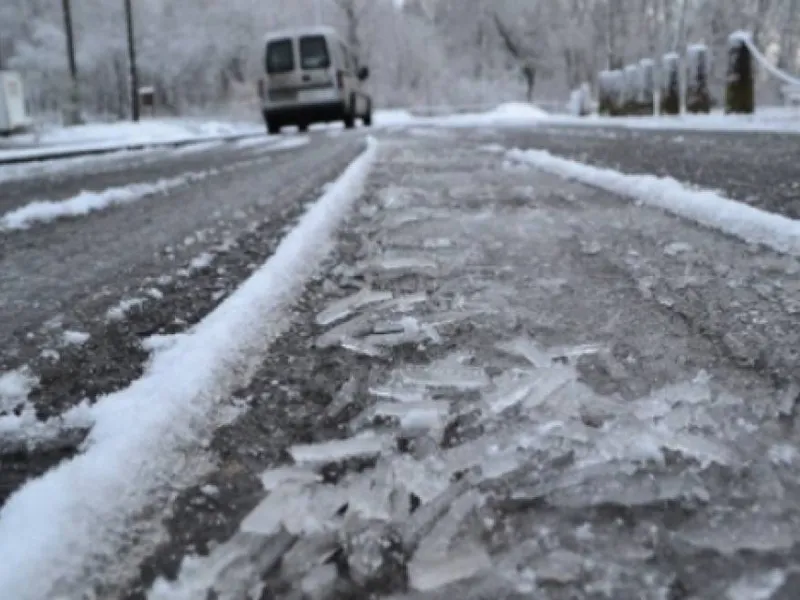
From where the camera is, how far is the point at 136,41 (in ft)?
138

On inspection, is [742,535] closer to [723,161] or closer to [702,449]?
[702,449]

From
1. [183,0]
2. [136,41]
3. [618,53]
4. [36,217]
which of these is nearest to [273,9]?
[183,0]

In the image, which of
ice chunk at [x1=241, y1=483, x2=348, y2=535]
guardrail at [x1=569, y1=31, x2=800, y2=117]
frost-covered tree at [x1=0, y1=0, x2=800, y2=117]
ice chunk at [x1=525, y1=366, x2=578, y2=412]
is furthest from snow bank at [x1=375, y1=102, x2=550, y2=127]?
ice chunk at [x1=241, y1=483, x2=348, y2=535]

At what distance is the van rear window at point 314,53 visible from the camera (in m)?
15.8

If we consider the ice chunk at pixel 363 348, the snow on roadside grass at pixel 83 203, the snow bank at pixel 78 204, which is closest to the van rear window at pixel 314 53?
the snow on roadside grass at pixel 83 203

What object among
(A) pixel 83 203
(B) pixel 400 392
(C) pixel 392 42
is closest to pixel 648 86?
(A) pixel 83 203

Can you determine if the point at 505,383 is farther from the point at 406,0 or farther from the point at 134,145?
the point at 406,0

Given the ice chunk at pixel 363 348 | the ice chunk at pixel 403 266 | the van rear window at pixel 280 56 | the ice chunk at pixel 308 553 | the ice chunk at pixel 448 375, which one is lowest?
the ice chunk at pixel 308 553

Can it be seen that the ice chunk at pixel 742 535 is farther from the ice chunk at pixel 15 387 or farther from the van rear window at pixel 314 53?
the van rear window at pixel 314 53

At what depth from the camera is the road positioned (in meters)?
0.71

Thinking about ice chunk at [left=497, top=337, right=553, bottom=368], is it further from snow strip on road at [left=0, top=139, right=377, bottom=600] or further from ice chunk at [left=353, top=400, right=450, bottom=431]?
snow strip on road at [left=0, top=139, right=377, bottom=600]

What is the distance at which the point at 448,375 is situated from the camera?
118cm

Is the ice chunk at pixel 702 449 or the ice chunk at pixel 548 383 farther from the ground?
the ice chunk at pixel 548 383

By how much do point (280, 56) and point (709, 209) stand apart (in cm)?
1498
